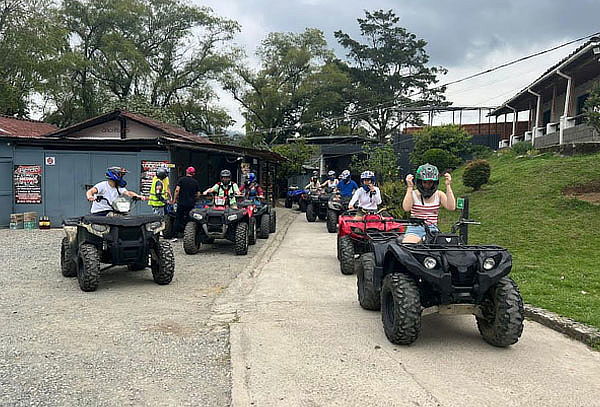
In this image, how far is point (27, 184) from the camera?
16953 mm

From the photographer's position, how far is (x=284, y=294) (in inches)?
316

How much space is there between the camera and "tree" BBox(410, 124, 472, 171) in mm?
30078

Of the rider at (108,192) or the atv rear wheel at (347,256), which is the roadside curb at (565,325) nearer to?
the atv rear wheel at (347,256)

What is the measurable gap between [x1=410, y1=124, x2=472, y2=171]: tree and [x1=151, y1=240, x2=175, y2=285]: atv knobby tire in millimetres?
22641

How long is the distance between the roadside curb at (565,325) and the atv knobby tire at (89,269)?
18.0 ft

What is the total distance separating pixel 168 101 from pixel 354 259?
35787mm

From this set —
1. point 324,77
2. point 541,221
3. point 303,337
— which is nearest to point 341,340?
point 303,337

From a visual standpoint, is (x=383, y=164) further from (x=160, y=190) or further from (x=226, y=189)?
(x=226, y=189)

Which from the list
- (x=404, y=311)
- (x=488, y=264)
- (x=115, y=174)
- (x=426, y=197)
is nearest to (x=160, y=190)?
(x=115, y=174)

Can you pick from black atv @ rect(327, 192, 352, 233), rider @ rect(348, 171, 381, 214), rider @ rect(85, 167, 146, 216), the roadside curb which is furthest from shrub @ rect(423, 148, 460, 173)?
the roadside curb

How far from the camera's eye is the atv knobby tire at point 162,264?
841cm

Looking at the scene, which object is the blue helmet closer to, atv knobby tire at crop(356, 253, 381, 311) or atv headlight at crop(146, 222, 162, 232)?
atv headlight at crop(146, 222, 162, 232)

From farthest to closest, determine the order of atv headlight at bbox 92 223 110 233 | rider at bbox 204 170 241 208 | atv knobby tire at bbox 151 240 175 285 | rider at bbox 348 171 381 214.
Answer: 1. rider at bbox 204 170 241 208
2. rider at bbox 348 171 381 214
3. atv knobby tire at bbox 151 240 175 285
4. atv headlight at bbox 92 223 110 233

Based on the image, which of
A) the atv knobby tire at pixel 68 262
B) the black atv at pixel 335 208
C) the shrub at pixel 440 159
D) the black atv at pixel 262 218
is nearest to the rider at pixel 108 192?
the atv knobby tire at pixel 68 262
